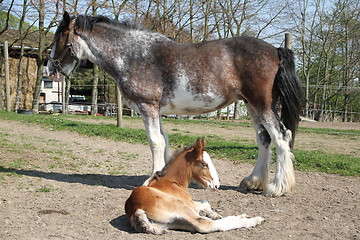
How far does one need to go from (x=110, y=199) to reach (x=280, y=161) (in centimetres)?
255

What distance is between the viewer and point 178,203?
13.3ft

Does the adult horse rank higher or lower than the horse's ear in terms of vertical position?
lower

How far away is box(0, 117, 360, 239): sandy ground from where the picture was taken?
161 inches

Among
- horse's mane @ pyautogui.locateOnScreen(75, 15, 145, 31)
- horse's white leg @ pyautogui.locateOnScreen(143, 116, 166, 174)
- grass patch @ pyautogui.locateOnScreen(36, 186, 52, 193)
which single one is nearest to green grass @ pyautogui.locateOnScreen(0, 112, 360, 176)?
horse's white leg @ pyautogui.locateOnScreen(143, 116, 166, 174)

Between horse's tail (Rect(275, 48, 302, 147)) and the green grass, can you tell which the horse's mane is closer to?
horse's tail (Rect(275, 48, 302, 147))

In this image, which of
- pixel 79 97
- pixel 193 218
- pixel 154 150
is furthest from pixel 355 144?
pixel 79 97

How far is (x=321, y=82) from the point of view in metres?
31.5

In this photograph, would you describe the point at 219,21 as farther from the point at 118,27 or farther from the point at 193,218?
the point at 193,218

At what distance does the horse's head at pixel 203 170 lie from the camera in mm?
4381

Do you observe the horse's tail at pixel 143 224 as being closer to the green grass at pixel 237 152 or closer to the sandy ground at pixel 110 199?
the sandy ground at pixel 110 199

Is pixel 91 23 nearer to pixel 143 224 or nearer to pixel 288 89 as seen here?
pixel 288 89

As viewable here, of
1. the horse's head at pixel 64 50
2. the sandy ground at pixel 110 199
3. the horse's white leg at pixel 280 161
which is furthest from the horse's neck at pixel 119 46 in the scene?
the horse's white leg at pixel 280 161

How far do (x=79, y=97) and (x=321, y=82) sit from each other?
23.0 metres

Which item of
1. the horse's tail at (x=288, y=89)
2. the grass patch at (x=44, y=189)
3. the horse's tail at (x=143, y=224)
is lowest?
the grass patch at (x=44, y=189)
